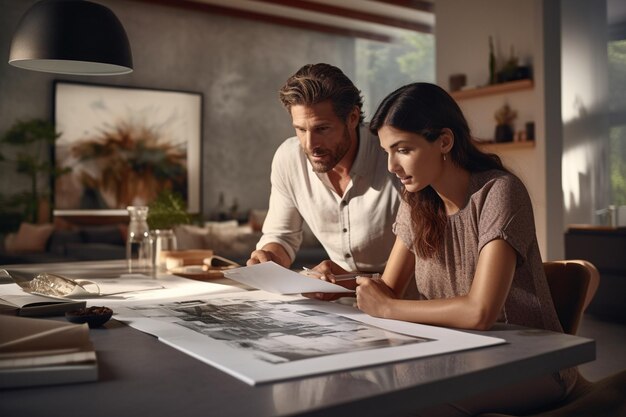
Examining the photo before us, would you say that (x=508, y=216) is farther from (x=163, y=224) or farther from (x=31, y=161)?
(x=31, y=161)

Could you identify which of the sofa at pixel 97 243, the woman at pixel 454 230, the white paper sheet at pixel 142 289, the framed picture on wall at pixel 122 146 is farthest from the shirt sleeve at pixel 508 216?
the framed picture on wall at pixel 122 146

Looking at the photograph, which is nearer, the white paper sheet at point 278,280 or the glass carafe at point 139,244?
the white paper sheet at point 278,280

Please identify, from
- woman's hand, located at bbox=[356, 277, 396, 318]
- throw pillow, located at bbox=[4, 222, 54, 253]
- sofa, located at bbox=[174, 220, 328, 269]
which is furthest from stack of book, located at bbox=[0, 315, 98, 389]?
throw pillow, located at bbox=[4, 222, 54, 253]

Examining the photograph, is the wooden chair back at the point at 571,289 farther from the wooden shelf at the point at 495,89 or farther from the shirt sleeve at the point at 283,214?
the wooden shelf at the point at 495,89

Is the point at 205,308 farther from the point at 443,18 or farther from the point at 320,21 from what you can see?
the point at 320,21

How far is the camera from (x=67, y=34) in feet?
7.09

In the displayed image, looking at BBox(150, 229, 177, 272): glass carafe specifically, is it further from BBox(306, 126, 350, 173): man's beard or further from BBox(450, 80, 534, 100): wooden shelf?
BBox(450, 80, 534, 100): wooden shelf

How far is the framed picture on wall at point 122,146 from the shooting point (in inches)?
306

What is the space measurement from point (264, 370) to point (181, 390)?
0.38 feet

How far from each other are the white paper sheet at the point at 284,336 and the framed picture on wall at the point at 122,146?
680cm

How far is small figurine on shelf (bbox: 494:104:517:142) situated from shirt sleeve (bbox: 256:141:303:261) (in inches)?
161

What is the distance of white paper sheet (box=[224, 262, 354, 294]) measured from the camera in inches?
56.6

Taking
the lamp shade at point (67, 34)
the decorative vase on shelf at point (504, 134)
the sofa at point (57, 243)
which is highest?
the decorative vase on shelf at point (504, 134)

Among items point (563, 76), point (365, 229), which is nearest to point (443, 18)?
point (563, 76)
